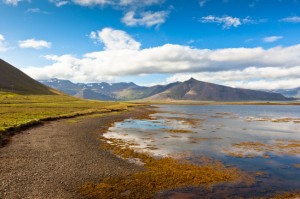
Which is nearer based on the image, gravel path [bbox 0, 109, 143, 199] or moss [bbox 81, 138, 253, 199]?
gravel path [bbox 0, 109, 143, 199]

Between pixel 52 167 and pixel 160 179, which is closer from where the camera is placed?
pixel 160 179

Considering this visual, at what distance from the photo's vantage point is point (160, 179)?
26438 millimetres

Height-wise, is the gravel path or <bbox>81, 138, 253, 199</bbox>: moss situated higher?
the gravel path

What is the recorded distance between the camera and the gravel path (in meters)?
22.0

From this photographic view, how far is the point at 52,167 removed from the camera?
28.8 metres

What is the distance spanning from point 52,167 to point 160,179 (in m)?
12.7

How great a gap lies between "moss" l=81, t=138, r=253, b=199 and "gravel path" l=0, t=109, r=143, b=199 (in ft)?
5.77

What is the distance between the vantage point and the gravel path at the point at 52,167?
72.3 ft

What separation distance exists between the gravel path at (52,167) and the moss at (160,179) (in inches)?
69.2

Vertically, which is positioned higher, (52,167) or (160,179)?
(52,167)

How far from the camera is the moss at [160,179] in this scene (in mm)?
22625

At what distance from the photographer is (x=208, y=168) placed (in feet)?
102

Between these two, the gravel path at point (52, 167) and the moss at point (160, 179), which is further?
the moss at point (160, 179)

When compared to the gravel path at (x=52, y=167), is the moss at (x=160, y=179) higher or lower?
lower
